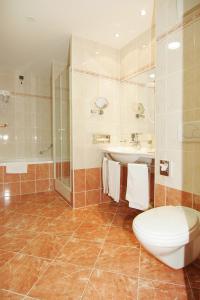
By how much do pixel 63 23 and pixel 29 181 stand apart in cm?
236

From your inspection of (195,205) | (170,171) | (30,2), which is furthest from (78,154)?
(30,2)

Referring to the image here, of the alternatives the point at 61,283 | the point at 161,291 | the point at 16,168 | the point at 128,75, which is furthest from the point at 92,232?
the point at 128,75

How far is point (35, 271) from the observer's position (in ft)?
4.40

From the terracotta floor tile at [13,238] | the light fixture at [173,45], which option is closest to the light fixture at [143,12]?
the light fixture at [173,45]

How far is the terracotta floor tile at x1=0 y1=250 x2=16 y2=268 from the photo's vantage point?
4.71 ft

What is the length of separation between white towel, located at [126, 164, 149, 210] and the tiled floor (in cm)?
32

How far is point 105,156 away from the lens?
256 centimetres

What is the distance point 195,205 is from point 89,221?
1.20 meters

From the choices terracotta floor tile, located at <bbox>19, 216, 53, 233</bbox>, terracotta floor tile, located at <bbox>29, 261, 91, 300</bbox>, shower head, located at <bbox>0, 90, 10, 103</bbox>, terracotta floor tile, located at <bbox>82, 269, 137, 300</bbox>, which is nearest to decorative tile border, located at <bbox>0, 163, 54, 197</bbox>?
terracotta floor tile, located at <bbox>19, 216, 53, 233</bbox>

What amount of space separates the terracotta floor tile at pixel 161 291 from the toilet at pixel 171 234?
15cm

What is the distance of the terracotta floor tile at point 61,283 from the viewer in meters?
1.14

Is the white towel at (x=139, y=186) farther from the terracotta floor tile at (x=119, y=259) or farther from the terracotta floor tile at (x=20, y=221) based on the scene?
the terracotta floor tile at (x=20, y=221)

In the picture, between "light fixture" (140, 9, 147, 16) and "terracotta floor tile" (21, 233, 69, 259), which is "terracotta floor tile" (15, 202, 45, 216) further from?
"light fixture" (140, 9, 147, 16)

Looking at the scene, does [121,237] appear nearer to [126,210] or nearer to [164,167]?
[126,210]
